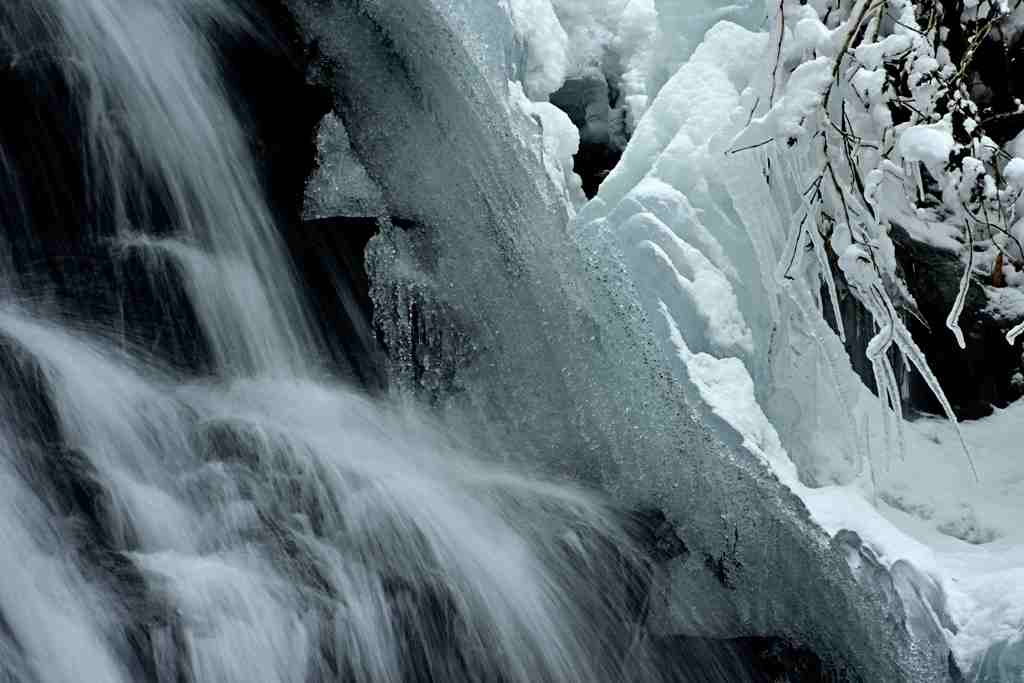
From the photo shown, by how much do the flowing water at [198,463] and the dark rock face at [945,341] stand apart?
2.05 meters

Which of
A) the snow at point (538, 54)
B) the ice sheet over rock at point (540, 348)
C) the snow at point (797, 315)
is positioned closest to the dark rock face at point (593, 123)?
the snow at point (538, 54)

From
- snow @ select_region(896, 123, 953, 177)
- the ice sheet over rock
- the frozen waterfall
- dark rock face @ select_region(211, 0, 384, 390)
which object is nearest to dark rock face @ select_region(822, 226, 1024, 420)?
the frozen waterfall

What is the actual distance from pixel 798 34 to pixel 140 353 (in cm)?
203

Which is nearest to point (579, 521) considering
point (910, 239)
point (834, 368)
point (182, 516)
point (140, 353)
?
point (182, 516)

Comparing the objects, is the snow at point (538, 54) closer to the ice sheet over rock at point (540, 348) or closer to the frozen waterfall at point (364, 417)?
the frozen waterfall at point (364, 417)

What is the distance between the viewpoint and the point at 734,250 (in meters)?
3.87

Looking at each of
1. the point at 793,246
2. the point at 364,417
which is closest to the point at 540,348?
the point at 364,417

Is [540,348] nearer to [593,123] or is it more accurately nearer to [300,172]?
[300,172]

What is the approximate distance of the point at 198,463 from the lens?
226 cm

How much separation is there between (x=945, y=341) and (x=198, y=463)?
3.30m

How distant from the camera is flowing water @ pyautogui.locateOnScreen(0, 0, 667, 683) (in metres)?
1.99

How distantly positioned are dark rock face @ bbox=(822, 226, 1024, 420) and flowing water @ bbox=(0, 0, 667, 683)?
2.05m

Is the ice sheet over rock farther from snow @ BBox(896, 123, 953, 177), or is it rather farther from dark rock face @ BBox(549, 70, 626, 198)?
dark rock face @ BBox(549, 70, 626, 198)

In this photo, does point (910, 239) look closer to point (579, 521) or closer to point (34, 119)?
point (579, 521)
